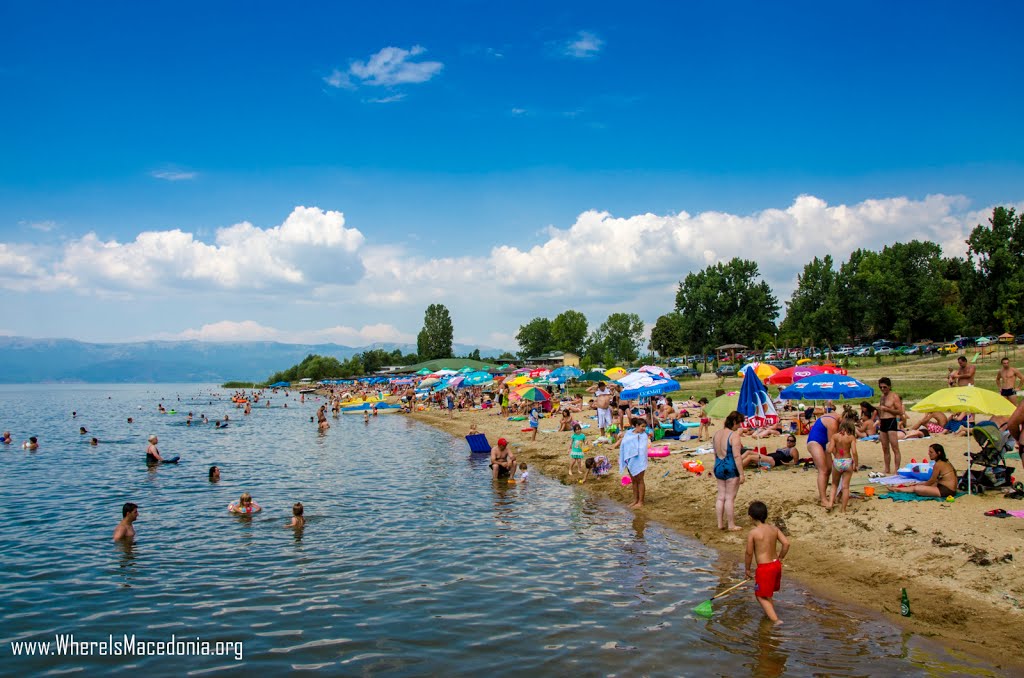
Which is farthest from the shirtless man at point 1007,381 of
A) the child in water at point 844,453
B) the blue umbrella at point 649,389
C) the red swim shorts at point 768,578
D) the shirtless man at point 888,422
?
the red swim shorts at point 768,578

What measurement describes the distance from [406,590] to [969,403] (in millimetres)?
9822

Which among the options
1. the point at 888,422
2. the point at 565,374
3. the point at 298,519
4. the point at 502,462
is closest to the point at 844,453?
the point at 888,422

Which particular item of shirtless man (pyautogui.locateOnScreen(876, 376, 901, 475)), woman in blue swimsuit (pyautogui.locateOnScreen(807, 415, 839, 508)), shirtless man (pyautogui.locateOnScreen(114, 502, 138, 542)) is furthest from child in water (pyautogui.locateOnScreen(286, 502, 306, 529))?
shirtless man (pyautogui.locateOnScreen(876, 376, 901, 475))

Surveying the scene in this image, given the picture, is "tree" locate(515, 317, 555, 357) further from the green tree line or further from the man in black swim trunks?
the man in black swim trunks

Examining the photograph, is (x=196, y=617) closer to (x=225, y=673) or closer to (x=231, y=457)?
(x=225, y=673)

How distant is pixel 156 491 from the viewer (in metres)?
18.6

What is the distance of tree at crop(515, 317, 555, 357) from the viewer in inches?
4906

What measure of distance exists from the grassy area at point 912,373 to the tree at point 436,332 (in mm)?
77375

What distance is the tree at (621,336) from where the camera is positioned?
9838 cm

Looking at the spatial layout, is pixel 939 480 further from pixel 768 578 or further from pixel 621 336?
pixel 621 336

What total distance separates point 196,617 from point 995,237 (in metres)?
72.9

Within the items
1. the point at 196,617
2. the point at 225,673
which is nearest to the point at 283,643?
the point at 225,673

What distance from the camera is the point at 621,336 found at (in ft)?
326

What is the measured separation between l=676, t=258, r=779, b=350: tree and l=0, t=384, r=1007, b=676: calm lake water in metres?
70.3
